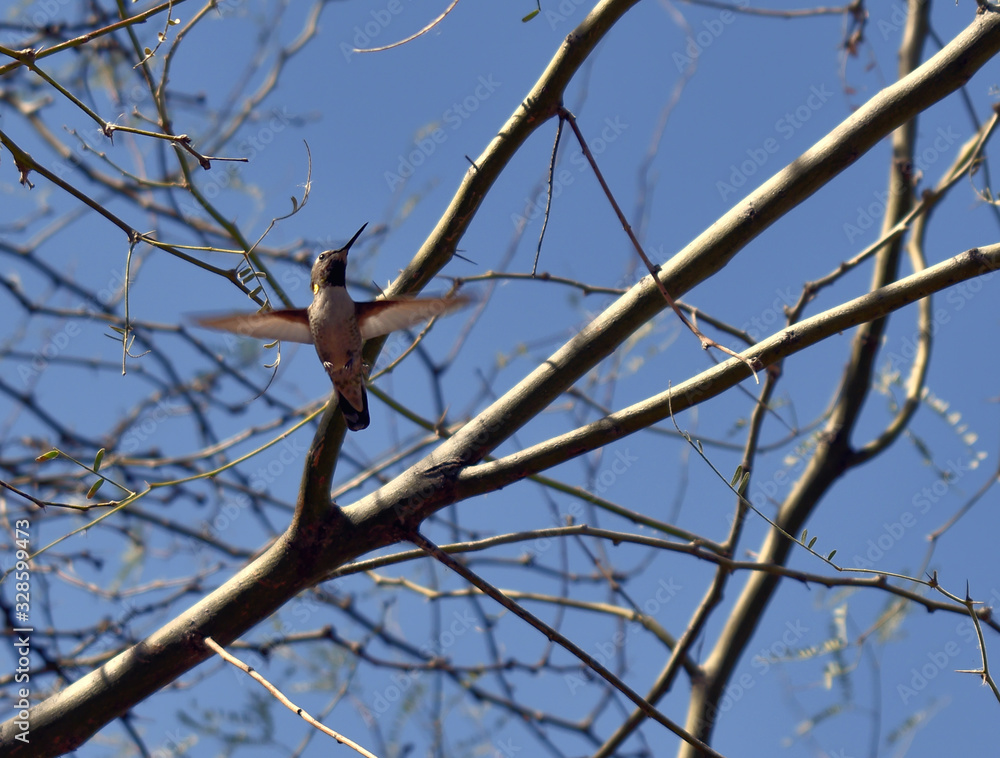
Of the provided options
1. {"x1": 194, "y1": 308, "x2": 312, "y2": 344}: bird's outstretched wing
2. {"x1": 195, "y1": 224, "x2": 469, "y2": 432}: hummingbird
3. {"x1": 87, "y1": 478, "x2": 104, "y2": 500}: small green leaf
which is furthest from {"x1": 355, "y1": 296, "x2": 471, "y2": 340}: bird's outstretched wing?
{"x1": 87, "y1": 478, "x2": 104, "y2": 500}: small green leaf

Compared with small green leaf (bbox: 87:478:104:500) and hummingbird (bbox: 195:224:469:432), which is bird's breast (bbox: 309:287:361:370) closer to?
hummingbird (bbox: 195:224:469:432)

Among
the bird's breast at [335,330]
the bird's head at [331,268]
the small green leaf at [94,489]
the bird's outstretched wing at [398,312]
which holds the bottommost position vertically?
the small green leaf at [94,489]

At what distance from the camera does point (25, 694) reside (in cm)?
360

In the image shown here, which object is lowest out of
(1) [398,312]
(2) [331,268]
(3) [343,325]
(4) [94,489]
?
(4) [94,489]

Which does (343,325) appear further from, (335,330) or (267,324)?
(267,324)

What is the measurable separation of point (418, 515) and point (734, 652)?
7.16 ft

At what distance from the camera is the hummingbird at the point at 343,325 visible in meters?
2.70

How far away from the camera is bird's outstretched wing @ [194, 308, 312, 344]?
2.72 meters

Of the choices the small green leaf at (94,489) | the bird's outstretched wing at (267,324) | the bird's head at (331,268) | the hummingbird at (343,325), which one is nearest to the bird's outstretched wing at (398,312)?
the hummingbird at (343,325)

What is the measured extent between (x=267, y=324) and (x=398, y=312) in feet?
1.74

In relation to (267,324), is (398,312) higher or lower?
lower

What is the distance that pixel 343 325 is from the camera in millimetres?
2979

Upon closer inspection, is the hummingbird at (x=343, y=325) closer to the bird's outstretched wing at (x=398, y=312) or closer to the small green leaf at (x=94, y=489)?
the bird's outstretched wing at (x=398, y=312)

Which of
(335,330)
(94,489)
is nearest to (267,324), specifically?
(335,330)
